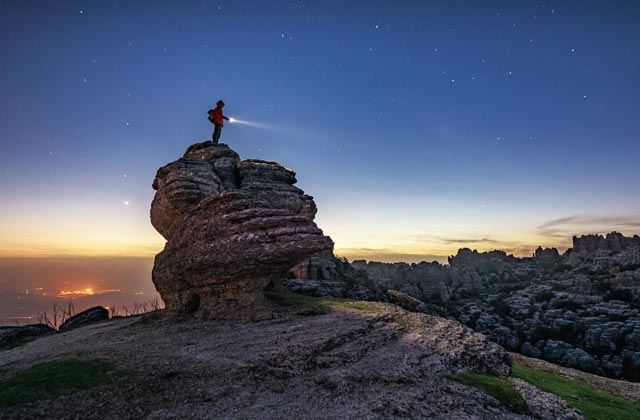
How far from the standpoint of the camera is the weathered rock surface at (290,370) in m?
14.8

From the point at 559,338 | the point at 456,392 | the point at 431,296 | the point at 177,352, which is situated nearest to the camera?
the point at 456,392

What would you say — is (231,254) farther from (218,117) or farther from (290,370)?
(218,117)

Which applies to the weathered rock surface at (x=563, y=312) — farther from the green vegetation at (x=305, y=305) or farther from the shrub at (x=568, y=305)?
the green vegetation at (x=305, y=305)

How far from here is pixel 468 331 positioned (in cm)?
2775

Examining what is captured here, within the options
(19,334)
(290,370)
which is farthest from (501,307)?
(19,334)

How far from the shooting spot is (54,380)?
658 inches

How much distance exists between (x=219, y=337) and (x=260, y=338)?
3.27 m

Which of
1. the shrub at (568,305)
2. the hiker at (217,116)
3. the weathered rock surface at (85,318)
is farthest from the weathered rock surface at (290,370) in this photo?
the shrub at (568,305)

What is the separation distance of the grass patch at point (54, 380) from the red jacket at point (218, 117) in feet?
128

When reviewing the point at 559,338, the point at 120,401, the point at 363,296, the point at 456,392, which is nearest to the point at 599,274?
the point at 559,338

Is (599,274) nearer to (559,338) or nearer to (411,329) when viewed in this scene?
(559,338)

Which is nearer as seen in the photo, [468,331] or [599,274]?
[468,331]

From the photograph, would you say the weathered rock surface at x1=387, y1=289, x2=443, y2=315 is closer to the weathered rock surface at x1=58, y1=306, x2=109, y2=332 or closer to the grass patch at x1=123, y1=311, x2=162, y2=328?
the grass patch at x1=123, y1=311, x2=162, y2=328

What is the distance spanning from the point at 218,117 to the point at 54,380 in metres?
41.5
